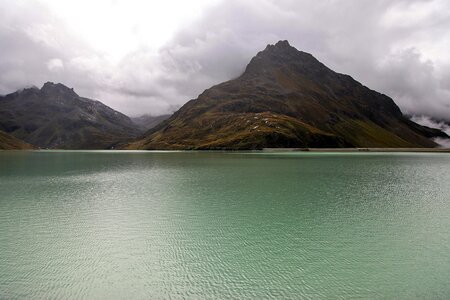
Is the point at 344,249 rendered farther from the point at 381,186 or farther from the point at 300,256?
the point at 381,186

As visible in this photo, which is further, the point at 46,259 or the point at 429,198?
the point at 429,198

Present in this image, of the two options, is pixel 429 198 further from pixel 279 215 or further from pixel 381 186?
pixel 279 215

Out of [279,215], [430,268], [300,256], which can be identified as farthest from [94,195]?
[430,268]

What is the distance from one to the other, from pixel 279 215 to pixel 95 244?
17.3 m

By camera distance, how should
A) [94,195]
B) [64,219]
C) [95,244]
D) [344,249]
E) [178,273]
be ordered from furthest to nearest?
[94,195], [64,219], [95,244], [344,249], [178,273]

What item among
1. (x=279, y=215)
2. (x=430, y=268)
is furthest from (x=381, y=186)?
(x=430, y=268)

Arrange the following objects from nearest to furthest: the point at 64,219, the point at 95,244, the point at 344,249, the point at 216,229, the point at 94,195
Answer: the point at 344,249 → the point at 95,244 → the point at 216,229 → the point at 64,219 → the point at 94,195

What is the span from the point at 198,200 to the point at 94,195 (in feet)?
49.1

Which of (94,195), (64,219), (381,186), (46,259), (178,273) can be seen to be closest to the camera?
(178,273)

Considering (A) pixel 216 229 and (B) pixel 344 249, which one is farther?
(A) pixel 216 229

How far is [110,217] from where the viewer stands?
102 feet

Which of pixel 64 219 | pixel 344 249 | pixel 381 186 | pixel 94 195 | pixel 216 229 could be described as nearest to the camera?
pixel 344 249

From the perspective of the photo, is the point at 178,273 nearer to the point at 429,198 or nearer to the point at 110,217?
the point at 110,217

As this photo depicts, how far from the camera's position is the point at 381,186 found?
51312mm
